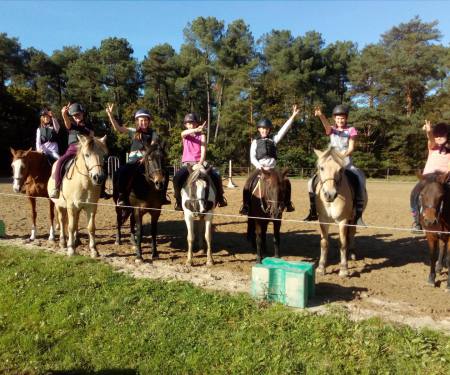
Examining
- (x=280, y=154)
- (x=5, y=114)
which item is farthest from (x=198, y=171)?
(x=5, y=114)

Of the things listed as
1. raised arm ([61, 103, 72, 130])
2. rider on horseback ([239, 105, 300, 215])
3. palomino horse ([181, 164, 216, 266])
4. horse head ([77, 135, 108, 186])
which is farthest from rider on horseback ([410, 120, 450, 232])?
raised arm ([61, 103, 72, 130])

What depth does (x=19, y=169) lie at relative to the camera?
838cm

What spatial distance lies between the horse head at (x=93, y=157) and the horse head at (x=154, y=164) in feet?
2.67

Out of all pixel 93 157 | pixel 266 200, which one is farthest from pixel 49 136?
pixel 266 200

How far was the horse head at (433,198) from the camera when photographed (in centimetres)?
564

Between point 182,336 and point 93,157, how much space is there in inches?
150

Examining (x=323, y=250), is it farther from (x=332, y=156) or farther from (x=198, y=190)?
(x=198, y=190)

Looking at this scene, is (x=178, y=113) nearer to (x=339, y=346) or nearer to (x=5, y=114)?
(x=5, y=114)

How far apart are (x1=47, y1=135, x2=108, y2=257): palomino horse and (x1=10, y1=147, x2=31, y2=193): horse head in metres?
1.40

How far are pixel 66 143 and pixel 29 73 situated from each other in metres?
52.6

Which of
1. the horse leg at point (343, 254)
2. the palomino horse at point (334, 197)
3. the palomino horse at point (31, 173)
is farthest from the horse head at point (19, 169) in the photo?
the horse leg at point (343, 254)

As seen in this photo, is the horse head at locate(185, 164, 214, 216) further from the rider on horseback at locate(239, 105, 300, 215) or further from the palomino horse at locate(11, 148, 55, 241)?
the palomino horse at locate(11, 148, 55, 241)

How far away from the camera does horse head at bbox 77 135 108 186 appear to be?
267 inches

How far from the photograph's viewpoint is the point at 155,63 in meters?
52.4
